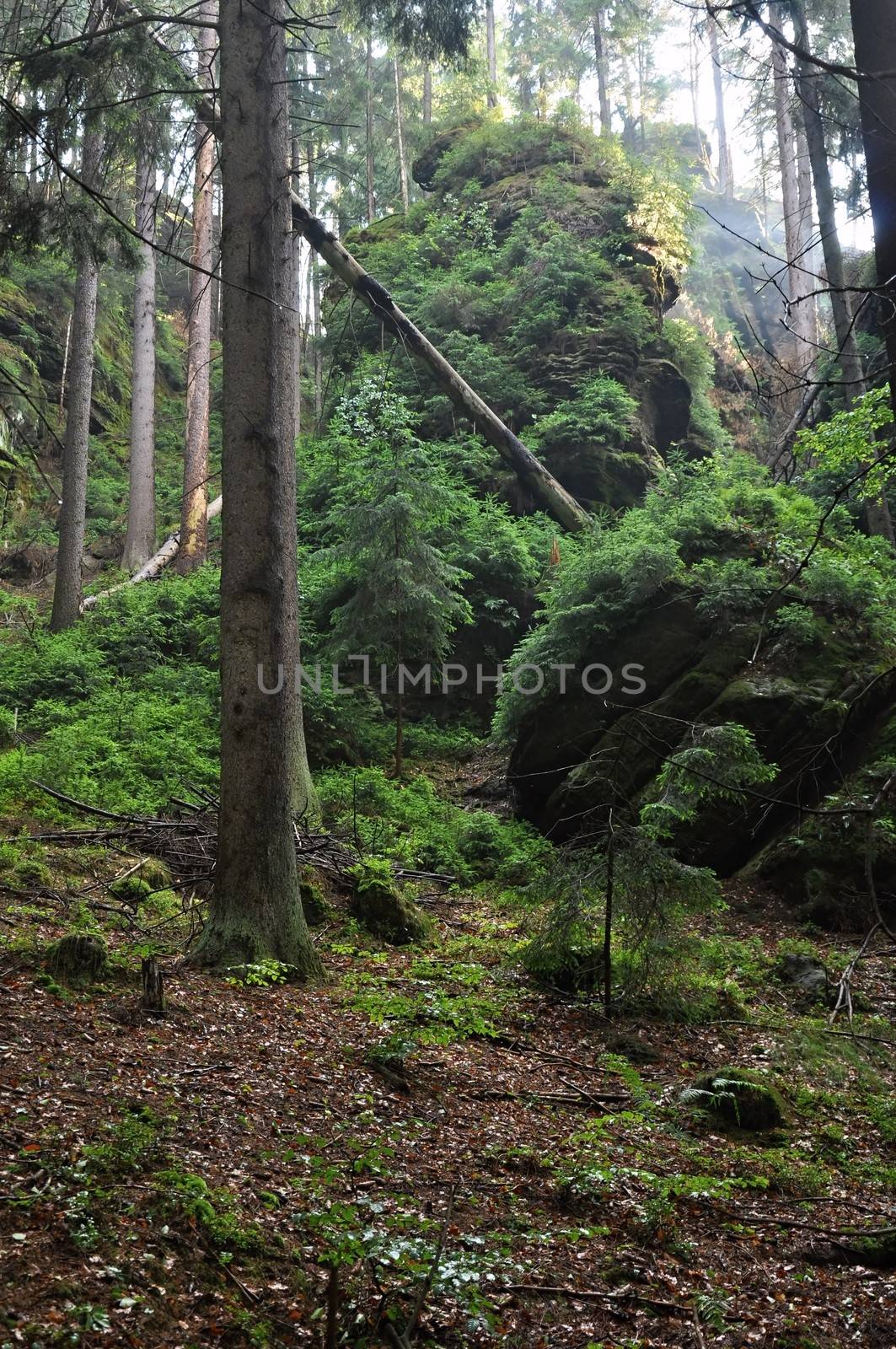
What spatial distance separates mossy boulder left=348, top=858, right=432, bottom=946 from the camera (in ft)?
24.5

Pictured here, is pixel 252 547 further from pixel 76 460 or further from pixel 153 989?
pixel 76 460

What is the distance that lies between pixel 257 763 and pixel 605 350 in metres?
15.8

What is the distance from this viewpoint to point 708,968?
23.5ft

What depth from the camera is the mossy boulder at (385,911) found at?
746cm

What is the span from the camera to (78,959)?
5062 millimetres

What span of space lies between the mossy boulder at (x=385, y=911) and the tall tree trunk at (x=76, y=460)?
1000 centimetres

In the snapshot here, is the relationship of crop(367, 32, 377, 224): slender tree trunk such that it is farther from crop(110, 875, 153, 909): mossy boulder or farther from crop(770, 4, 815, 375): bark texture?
crop(110, 875, 153, 909): mossy boulder

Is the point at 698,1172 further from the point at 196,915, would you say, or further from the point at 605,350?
the point at 605,350

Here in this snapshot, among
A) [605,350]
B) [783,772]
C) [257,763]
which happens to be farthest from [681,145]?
[257,763]

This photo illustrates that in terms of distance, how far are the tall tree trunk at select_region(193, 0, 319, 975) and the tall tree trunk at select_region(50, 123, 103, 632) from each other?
1019cm

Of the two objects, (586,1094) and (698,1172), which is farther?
(586,1094)

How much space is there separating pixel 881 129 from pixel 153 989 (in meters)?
5.21

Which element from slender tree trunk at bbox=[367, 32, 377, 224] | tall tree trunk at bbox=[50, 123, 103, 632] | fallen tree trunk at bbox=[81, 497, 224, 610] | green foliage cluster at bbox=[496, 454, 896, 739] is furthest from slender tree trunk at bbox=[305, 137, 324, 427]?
green foliage cluster at bbox=[496, 454, 896, 739]

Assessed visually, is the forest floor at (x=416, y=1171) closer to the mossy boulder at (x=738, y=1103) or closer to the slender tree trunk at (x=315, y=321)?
the mossy boulder at (x=738, y=1103)
